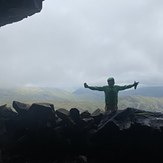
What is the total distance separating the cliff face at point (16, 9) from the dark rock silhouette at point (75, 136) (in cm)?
567

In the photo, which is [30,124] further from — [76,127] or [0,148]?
[76,127]

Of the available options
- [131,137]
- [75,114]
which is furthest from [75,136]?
[131,137]

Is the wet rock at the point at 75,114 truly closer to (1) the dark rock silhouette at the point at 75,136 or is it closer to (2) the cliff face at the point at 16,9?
(1) the dark rock silhouette at the point at 75,136

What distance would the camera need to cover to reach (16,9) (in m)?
9.45

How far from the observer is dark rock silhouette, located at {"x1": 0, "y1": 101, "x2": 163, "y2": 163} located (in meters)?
7.24

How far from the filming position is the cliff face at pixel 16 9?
8828 mm

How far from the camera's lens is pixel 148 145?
719cm

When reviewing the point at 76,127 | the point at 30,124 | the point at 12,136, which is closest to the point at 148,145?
the point at 76,127

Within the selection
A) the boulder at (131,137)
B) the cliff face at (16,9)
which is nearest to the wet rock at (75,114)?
the boulder at (131,137)

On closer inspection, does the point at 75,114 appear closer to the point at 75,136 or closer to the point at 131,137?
the point at 75,136

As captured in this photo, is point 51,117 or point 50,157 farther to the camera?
point 51,117

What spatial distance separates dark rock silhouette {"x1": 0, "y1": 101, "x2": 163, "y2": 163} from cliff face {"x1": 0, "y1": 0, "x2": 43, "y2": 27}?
18.6 feet

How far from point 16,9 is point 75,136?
27.7ft

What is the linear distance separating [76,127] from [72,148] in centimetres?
109
